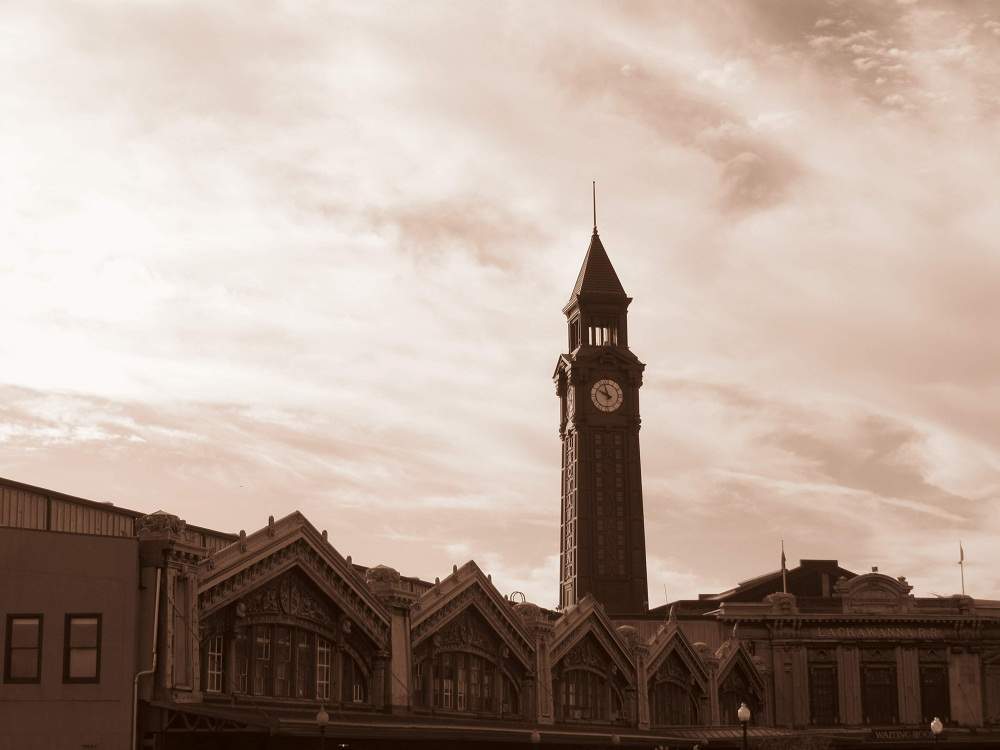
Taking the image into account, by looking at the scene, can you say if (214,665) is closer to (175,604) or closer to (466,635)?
(175,604)

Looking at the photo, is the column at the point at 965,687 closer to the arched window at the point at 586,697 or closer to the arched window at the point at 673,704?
the arched window at the point at 673,704

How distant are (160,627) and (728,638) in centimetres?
5686

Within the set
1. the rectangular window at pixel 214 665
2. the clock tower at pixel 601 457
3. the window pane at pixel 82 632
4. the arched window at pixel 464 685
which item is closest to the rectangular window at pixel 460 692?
the arched window at pixel 464 685

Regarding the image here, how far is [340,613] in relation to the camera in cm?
5822

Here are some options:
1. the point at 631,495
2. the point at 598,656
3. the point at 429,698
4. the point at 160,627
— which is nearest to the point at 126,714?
the point at 160,627

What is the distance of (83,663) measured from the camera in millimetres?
47062

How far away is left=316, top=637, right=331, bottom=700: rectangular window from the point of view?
57344mm

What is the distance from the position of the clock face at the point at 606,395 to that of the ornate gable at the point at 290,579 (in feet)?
265

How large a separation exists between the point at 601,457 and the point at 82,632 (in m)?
94.8

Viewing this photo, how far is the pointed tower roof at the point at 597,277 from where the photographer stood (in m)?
144

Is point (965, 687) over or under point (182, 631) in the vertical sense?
under

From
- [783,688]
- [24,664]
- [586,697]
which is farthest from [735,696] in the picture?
[24,664]

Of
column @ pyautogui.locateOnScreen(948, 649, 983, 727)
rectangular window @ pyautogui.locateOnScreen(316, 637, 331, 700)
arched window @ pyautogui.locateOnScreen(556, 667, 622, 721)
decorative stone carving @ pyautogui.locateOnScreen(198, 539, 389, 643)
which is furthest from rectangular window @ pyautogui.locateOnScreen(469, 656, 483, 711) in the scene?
column @ pyautogui.locateOnScreen(948, 649, 983, 727)

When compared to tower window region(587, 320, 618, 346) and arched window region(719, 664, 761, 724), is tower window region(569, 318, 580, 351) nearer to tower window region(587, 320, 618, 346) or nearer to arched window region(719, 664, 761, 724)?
tower window region(587, 320, 618, 346)
